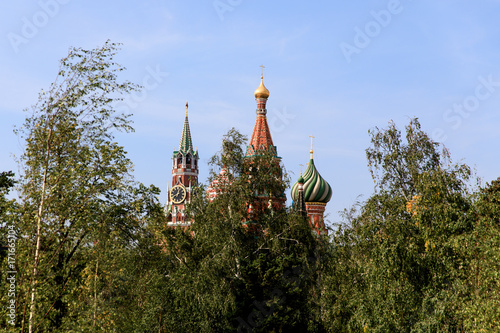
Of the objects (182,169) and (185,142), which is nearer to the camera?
(182,169)

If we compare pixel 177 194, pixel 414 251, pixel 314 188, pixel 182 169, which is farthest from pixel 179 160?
pixel 414 251

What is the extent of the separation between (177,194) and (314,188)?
3439cm

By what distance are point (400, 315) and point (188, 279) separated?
359 inches

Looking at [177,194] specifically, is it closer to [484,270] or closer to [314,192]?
[314,192]

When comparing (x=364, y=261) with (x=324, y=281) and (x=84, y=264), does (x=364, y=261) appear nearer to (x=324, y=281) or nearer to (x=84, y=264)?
(x=324, y=281)

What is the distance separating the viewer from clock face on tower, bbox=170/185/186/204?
89938mm

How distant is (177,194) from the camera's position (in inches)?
3570

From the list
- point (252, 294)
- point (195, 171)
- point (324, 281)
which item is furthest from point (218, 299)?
point (195, 171)

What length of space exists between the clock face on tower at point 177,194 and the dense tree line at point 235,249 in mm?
62994

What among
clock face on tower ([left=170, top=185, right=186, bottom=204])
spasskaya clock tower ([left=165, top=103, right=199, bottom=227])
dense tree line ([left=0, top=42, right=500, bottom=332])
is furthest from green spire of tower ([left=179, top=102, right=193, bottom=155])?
dense tree line ([left=0, top=42, right=500, bottom=332])

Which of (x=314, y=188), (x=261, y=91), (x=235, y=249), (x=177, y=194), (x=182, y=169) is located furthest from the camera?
(x=182, y=169)

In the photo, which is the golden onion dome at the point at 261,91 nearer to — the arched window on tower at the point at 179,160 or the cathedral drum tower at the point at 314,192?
the cathedral drum tower at the point at 314,192

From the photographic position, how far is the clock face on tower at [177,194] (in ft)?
295

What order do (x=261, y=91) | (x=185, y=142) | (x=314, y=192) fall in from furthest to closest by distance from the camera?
(x=185, y=142) < (x=314, y=192) < (x=261, y=91)
